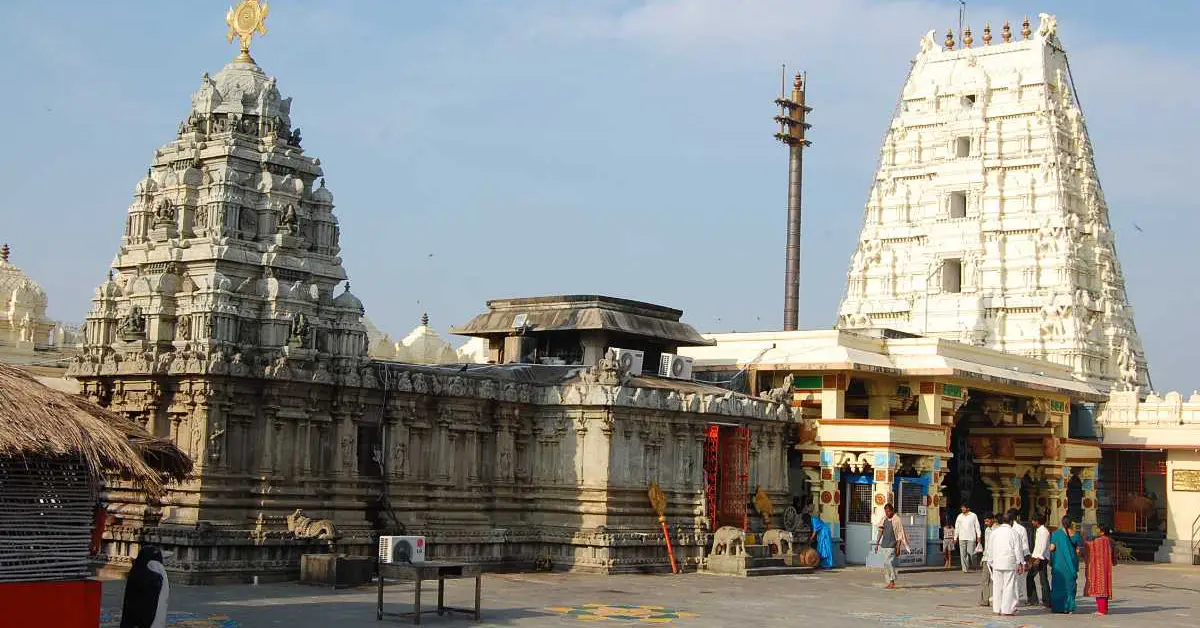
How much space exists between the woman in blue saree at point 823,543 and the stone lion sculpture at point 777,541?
1.88 m

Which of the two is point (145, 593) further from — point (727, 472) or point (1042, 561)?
point (727, 472)

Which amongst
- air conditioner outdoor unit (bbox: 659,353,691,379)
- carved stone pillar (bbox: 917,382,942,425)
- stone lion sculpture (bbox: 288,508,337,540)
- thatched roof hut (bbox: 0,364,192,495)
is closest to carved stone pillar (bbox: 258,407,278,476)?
stone lion sculpture (bbox: 288,508,337,540)

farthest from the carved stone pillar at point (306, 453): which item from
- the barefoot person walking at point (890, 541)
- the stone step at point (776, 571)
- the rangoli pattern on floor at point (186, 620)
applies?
the barefoot person walking at point (890, 541)

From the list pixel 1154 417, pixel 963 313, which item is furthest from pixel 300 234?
pixel 963 313

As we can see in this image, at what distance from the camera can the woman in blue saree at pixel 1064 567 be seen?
Answer: 2675 centimetres

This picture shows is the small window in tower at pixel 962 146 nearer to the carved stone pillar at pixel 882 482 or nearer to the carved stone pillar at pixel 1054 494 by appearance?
the carved stone pillar at pixel 1054 494

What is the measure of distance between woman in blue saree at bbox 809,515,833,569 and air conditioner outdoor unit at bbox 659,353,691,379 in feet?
17.6

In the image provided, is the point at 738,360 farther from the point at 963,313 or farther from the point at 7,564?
the point at 7,564

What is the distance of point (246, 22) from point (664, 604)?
50.0 feet

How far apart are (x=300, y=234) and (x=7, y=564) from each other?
14661mm

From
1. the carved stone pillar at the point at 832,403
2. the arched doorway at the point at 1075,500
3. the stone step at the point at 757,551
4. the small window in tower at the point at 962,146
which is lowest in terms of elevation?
the stone step at the point at 757,551

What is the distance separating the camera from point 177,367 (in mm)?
27922

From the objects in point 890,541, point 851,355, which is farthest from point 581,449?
point 851,355

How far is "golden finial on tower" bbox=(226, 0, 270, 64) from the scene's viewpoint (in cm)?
3125
